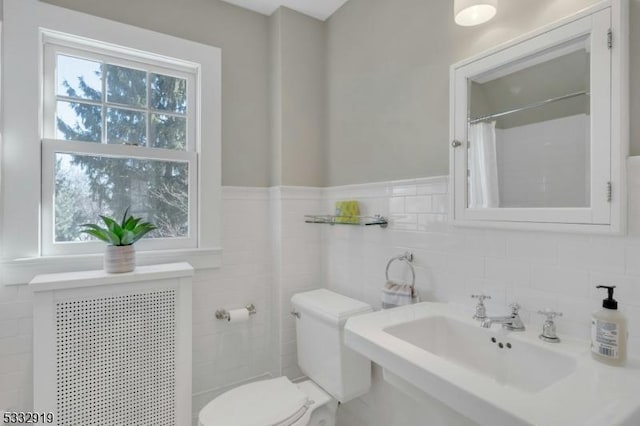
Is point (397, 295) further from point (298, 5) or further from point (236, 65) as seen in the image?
point (298, 5)

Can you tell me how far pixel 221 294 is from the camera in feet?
6.70

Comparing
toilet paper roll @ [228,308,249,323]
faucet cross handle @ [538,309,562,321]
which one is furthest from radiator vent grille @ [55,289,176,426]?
faucet cross handle @ [538,309,562,321]

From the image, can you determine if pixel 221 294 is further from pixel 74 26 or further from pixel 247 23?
pixel 247 23

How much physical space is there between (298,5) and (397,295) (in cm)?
191

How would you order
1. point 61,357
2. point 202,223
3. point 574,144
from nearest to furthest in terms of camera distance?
point 574,144 → point 61,357 → point 202,223

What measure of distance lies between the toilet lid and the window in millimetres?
914

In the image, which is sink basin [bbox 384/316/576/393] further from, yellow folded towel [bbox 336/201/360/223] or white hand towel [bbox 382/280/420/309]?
yellow folded towel [bbox 336/201/360/223]

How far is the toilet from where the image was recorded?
1.41 m

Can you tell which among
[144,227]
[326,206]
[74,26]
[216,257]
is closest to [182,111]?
[74,26]

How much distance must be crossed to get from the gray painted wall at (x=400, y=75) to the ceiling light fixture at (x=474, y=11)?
55 mm

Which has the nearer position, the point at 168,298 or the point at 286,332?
the point at 168,298

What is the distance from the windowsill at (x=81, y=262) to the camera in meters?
1.51

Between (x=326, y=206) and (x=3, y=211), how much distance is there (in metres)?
1.69

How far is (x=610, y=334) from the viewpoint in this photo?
2.83ft
